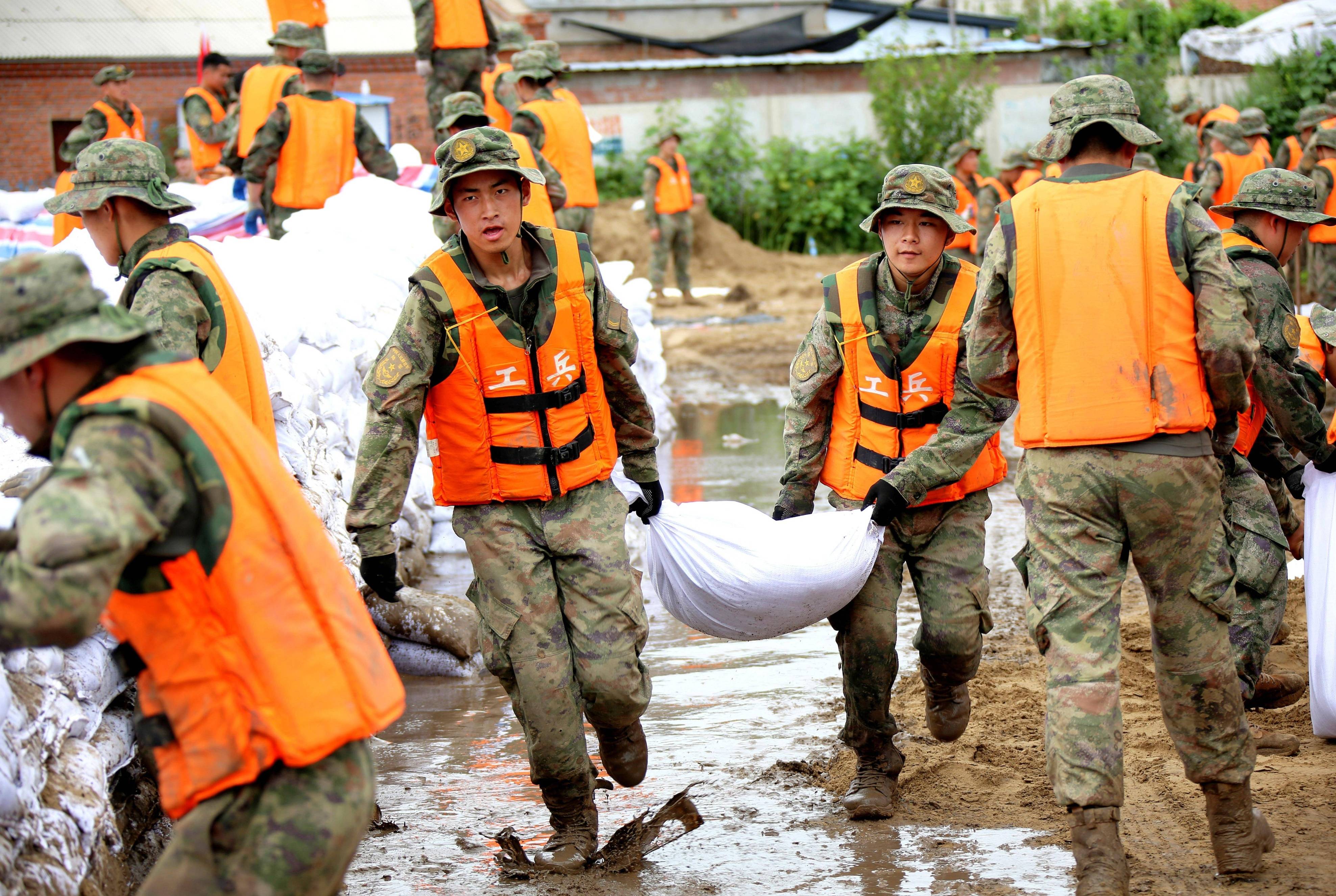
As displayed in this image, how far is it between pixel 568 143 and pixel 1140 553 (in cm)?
699

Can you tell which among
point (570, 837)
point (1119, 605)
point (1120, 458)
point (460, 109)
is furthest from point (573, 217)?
point (1119, 605)

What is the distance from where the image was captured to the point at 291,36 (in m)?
9.17

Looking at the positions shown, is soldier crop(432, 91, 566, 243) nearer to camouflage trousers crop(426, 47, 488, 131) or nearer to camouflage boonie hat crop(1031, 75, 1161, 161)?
camouflage trousers crop(426, 47, 488, 131)

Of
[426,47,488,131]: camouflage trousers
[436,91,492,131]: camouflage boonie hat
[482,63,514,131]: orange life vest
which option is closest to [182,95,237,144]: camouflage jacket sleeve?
[482,63,514,131]: orange life vest

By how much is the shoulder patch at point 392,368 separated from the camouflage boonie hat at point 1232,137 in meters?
10.8

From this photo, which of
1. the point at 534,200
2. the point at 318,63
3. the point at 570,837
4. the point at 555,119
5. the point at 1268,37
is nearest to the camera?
the point at 570,837

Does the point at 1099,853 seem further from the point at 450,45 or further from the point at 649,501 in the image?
the point at 450,45

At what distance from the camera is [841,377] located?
4.29 m

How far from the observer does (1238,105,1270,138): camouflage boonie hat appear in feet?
42.6

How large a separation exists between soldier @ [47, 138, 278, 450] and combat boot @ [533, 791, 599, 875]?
4.25 ft

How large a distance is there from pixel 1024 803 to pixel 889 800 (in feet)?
1.31

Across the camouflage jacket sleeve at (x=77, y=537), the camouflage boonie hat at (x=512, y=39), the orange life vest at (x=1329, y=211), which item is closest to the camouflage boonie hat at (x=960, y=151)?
the camouflage boonie hat at (x=512, y=39)

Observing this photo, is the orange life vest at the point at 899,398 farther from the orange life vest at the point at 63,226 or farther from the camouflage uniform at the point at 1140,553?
the orange life vest at the point at 63,226

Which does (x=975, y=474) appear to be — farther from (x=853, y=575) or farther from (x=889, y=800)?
(x=889, y=800)
